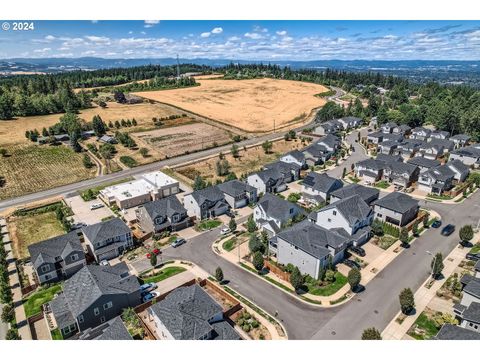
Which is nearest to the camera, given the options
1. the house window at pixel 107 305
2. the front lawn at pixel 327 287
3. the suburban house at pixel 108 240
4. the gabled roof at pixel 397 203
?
the house window at pixel 107 305

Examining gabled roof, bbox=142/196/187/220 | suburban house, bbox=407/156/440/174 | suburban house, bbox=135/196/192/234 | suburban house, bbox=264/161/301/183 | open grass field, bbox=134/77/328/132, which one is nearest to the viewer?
suburban house, bbox=135/196/192/234

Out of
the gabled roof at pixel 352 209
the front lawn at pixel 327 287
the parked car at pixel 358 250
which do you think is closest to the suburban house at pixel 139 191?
the gabled roof at pixel 352 209

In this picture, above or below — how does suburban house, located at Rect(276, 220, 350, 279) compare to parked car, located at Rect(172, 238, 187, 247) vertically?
above

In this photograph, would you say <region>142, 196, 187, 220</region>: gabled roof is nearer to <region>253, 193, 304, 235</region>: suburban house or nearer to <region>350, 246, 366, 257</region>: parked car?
<region>253, 193, 304, 235</region>: suburban house

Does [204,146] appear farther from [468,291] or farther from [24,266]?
[468,291]

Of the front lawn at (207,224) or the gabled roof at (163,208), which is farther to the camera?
the front lawn at (207,224)

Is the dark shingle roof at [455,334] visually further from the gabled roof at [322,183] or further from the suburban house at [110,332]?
the gabled roof at [322,183]

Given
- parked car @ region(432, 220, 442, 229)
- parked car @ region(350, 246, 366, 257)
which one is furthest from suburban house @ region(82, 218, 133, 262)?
parked car @ region(432, 220, 442, 229)
